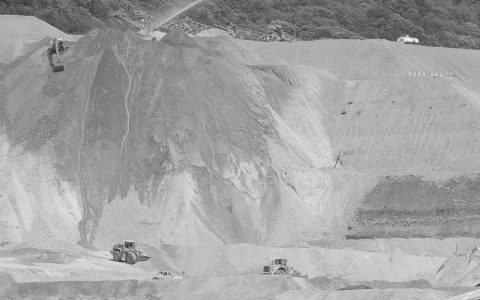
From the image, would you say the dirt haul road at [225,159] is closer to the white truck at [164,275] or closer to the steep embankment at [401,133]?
the steep embankment at [401,133]

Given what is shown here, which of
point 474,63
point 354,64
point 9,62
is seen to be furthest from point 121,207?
point 474,63

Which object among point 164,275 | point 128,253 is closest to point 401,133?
point 128,253

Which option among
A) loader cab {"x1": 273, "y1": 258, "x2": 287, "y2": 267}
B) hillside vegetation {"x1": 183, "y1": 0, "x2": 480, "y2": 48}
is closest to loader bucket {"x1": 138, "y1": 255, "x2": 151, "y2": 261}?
loader cab {"x1": 273, "y1": 258, "x2": 287, "y2": 267}

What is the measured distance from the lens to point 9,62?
75.4 metres

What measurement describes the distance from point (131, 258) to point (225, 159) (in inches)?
426

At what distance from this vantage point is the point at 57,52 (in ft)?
230

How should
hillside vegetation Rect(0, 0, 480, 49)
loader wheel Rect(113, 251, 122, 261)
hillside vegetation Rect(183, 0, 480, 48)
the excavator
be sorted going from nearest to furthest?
loader wheel Rect(113, 251, 122, 261)
the excavator
hillside vegetation Rect(0, 0, 480, 49)
hillside vegetation Rect(183, 0, 480, 48)

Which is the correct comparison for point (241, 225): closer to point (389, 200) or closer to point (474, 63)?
point (389, 200)

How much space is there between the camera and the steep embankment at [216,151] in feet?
204

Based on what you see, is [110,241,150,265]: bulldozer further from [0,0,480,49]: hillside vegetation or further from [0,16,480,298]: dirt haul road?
[0,0,480,49]: hillside vegetation

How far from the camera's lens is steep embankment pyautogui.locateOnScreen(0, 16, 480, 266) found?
62.3m

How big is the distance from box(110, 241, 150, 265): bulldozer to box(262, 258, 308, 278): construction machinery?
17.2 feet

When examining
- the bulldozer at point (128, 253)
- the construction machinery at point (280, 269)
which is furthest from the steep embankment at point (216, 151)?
the construction machinery at point (280, 269)

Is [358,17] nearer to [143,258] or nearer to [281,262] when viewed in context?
[143,258]
